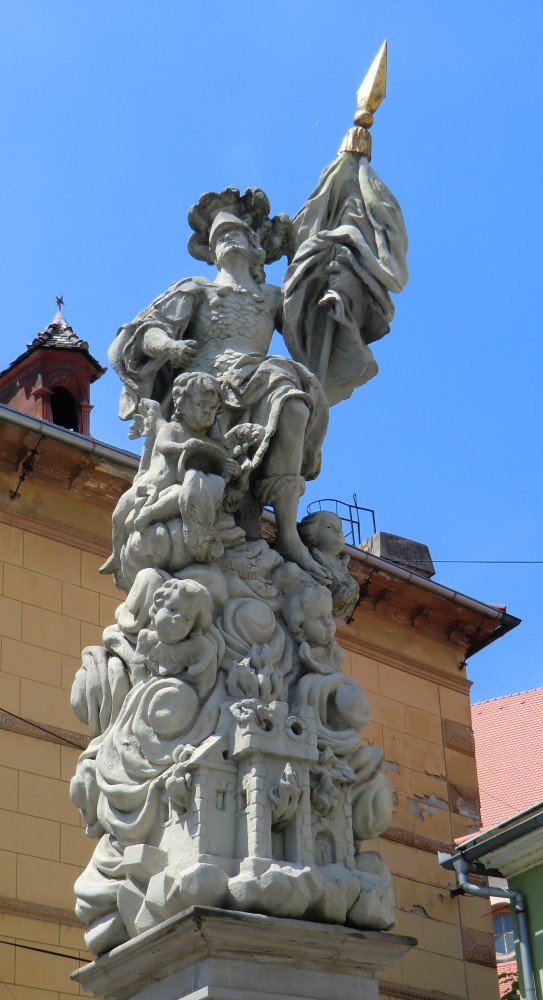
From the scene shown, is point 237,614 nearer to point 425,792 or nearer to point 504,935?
point 425,792

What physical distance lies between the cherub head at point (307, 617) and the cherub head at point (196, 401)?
0.84m

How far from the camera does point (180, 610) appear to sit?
6.97 meters

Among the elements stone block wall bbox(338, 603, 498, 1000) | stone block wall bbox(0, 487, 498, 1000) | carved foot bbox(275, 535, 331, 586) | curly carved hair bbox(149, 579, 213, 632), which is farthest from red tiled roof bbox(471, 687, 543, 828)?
curly carved hair bbox(149, 579, 213, 632)

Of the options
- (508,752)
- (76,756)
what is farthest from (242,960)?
(508,752)

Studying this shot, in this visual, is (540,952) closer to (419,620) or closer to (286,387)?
(419,620)

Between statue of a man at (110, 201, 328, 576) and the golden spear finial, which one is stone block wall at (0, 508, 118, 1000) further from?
the golden spear finial

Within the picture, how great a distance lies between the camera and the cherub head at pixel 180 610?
6.96 m

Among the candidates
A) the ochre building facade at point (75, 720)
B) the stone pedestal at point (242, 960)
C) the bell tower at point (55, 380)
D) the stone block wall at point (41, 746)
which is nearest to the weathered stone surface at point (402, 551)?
the ochre building facade at point (75, 720)

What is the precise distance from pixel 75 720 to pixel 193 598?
23.0 feet

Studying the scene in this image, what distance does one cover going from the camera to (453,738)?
58.9 feet

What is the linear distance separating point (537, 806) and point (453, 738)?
5004 mm

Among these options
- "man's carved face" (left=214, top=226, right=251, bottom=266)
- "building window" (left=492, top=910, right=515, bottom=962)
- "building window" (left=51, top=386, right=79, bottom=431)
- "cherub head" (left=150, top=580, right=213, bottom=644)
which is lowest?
"cherub head" (left=150, top=580, right=213, bottom=644)

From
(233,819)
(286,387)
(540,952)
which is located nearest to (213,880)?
(233,819)

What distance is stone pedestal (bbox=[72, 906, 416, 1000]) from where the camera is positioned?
6.22 meters
